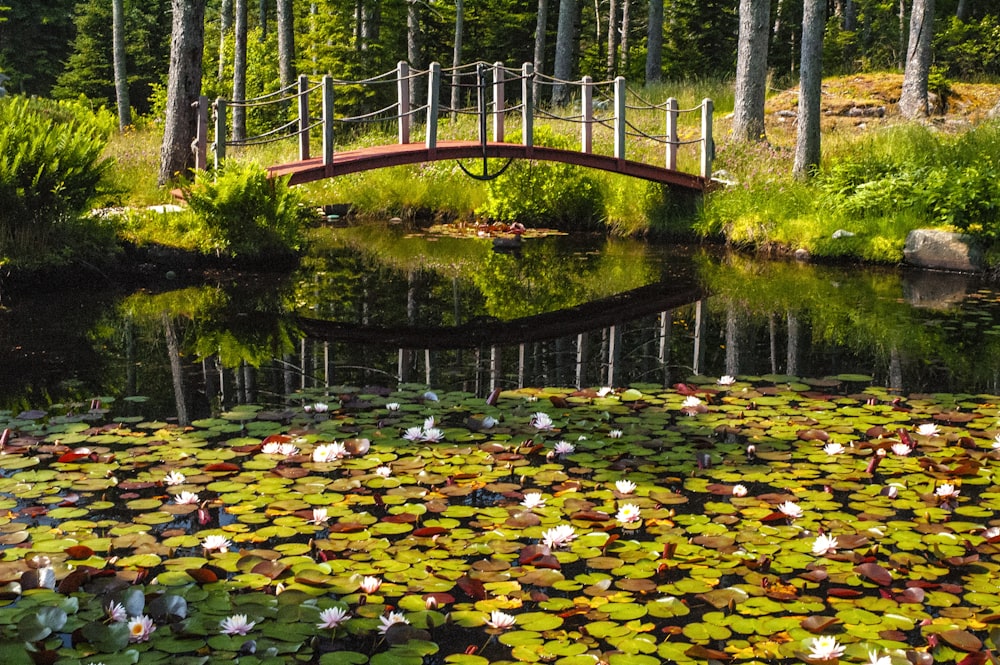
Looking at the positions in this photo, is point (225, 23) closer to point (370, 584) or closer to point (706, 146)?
point (706, 146)

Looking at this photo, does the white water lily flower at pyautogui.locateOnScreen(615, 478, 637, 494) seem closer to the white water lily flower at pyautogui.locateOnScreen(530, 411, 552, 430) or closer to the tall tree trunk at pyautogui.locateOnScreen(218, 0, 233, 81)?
the white water lily flower at pyautogui.locateOnScreen(530, 411, 552, 430)

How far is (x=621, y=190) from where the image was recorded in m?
15.4

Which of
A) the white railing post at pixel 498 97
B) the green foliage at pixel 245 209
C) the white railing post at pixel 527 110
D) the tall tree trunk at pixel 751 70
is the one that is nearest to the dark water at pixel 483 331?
the green foliage at pixel 245 209

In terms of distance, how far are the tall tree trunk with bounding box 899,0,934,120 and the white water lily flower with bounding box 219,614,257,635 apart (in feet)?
56.5

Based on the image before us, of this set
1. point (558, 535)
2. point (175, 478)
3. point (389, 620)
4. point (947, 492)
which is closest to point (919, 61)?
point (947, 492)

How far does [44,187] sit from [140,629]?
7.69 meters

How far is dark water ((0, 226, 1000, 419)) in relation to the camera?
6.57m

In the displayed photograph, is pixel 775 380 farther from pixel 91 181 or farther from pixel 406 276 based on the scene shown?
pixel 91 181

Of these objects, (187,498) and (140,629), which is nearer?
(140,629)

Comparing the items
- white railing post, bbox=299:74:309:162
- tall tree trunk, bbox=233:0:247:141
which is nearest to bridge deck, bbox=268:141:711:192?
white railing post, bbox=299:74:309:162

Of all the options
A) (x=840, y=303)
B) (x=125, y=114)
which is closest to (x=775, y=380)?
(x=840, y=303)

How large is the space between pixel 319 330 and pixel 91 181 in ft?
11.0

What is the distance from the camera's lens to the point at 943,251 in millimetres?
11391

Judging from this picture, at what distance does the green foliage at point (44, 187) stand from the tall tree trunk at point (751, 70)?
32.3 feet
